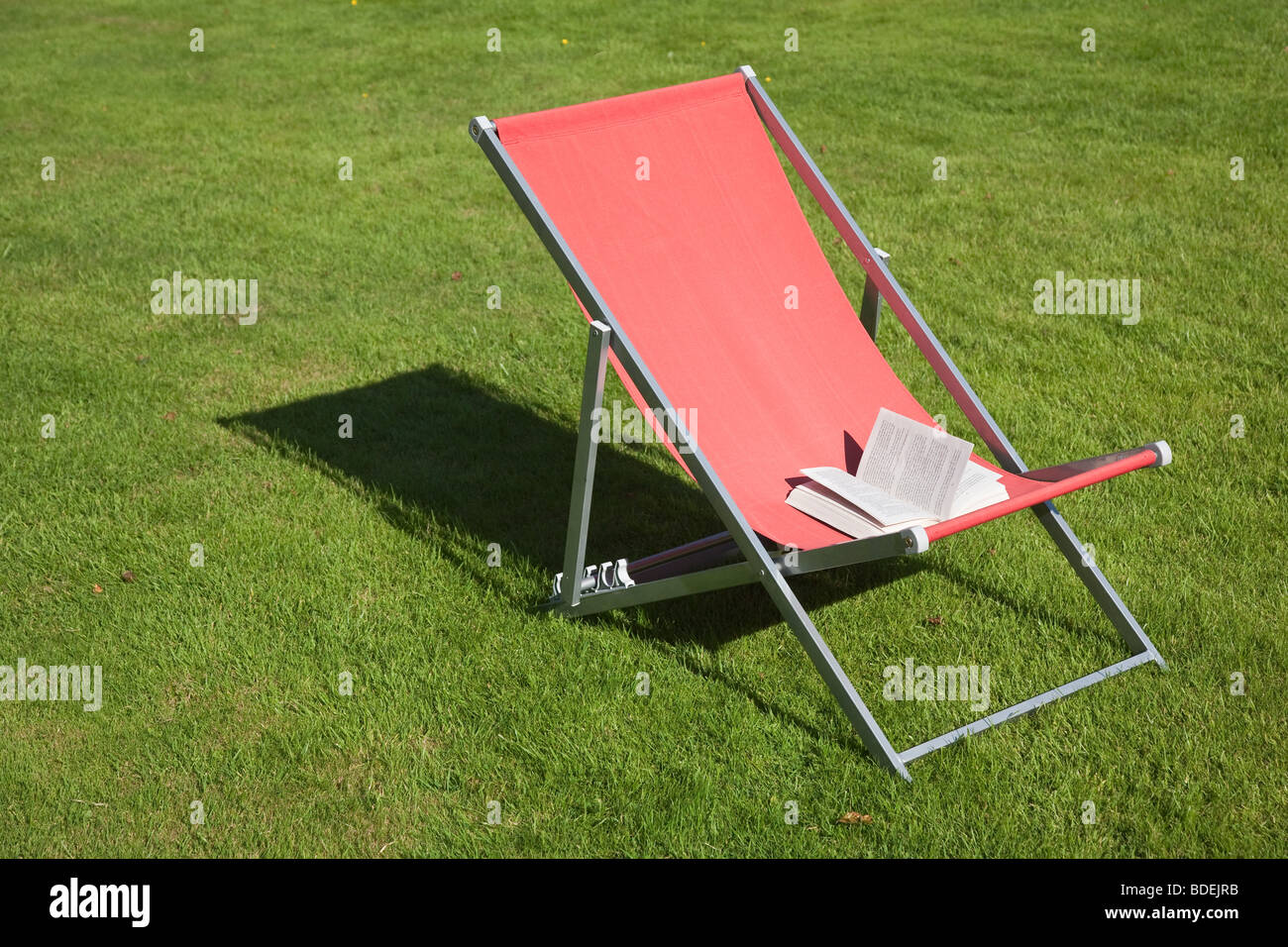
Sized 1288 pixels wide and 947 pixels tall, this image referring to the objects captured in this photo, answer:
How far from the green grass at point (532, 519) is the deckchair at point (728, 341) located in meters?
0.25

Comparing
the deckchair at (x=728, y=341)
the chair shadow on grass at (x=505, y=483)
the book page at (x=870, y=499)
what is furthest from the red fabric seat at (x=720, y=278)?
the chair shadow on grass at (x=505, y=483)

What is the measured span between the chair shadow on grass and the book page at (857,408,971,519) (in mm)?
616

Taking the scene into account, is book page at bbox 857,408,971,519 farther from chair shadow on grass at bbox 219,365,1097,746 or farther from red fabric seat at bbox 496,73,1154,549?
chair shadow on grass at bbox 219,365,1097,746

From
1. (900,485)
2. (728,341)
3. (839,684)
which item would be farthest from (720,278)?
(839,684)

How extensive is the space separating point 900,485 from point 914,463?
8 centimetres

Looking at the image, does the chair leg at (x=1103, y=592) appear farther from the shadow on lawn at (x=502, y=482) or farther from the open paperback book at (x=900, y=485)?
the shadow on lawn at (x=502, y=482)

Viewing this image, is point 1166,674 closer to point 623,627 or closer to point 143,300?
point 623,627

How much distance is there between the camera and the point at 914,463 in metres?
3.60

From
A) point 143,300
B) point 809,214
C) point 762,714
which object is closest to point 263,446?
point 143,300

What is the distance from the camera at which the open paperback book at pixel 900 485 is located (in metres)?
3.46

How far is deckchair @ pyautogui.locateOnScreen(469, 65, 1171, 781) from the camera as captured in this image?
3.44 m

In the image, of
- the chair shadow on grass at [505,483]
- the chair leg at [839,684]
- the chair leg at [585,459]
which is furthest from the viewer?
the chair shadow on grass at [505,483]

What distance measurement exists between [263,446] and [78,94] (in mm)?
6878

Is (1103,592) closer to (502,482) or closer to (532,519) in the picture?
(532,519)
